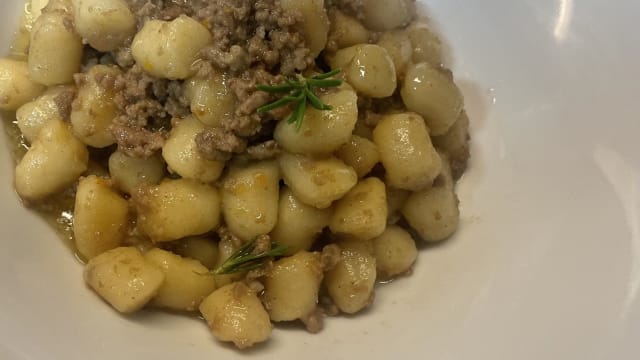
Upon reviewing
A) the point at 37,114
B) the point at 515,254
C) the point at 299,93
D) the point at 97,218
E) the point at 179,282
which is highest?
the point at 299,93

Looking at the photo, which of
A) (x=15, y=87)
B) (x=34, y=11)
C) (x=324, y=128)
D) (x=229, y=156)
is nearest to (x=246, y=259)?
(x=229, y=156)

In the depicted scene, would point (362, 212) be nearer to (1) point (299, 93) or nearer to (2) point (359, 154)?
(2) point (359, 154)

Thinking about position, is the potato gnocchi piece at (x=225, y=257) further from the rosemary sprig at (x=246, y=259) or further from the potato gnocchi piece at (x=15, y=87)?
the potato gnocchi piece at (x=15, y=87)

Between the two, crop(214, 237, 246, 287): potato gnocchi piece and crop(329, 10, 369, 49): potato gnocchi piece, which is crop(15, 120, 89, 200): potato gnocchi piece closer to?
crop(214, 237, 246, 287): potato gnocchi piece

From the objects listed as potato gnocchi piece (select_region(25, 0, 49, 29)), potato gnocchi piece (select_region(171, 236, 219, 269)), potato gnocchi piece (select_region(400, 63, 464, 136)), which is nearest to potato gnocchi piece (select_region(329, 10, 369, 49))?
potato gnocchi piece (select_region(400, 63, 464, 136))

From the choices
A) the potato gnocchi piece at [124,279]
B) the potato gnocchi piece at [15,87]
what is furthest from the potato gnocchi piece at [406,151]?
the potato gnocchi piece at [15,87]

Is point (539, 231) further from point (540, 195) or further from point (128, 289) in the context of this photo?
point (128, 289)

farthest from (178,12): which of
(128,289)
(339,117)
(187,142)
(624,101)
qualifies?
(624,101)
